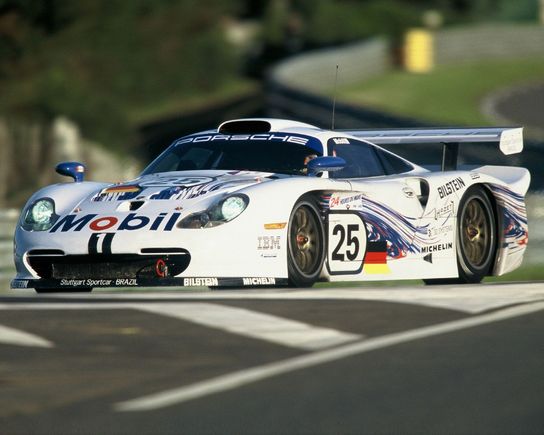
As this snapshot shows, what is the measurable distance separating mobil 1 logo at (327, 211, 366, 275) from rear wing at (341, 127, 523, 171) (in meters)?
1.85

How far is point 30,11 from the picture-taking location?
136 ft

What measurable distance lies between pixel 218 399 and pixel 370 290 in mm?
2810

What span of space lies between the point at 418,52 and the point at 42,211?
3365cm

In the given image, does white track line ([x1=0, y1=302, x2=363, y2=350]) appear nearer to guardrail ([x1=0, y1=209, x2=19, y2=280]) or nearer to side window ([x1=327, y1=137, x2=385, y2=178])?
side window ([x1=327, y1=137, x2=385, y2=178])

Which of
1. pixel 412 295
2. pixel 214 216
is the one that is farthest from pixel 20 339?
pixel 214 216

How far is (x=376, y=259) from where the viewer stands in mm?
9844

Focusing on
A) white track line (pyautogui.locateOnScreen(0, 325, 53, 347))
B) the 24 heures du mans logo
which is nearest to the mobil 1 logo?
the 24 heures du mans logo

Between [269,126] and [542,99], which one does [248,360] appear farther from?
[542,99]

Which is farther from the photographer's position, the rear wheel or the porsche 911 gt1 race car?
the rear wheel

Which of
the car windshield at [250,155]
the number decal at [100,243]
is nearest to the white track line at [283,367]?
the number decal at [100,243]

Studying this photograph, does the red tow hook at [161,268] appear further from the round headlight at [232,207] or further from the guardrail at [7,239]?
the guardrail at [7,239]

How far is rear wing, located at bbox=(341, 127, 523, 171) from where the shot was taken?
1125 cm

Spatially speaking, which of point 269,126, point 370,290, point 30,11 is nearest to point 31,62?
point 30,11

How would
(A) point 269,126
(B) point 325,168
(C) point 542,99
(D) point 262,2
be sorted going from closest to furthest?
(B) point 325,168, (A) point 269,126, (C) point 542,99, (D) point 262,2
